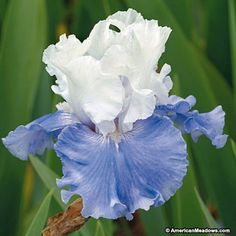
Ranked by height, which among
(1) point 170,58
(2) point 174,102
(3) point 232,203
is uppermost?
(1) point 170,58

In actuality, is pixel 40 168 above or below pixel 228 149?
above

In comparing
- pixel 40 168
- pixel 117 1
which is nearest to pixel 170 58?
pixel 117 1

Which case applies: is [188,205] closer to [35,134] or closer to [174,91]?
[174,91]

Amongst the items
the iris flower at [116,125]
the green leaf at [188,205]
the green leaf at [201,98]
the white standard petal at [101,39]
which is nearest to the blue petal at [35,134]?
the iris flower at [116,125]

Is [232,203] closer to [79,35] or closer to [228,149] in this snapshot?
[228,149]

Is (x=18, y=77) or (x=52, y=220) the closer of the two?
(x=52, y=220)

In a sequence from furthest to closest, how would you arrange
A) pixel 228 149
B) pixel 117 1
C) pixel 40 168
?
pixel 117 1 → pixel 228 149 → pixel 40 168

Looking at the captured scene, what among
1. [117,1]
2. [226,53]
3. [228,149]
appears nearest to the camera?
[228,149]
